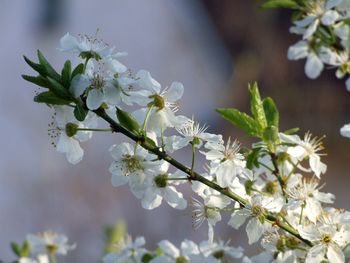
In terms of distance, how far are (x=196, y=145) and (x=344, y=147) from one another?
342cm

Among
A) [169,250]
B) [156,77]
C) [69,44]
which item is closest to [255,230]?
[169,250]

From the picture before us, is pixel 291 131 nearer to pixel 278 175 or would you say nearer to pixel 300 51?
pixel 278 175

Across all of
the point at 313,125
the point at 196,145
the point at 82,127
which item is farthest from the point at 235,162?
the point at 313,125

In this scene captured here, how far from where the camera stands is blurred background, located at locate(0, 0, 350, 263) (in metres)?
3.60

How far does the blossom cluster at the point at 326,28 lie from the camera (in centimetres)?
105

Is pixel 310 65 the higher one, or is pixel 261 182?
pixel 310 65

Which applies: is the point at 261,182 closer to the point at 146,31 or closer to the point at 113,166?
the point at 113,166

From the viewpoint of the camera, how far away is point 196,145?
0.86 meters

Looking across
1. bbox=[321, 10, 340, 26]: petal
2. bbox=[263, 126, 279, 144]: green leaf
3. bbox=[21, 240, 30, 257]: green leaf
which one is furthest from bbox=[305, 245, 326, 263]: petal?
bbox=[21, 240, 30, 257]: green leaf

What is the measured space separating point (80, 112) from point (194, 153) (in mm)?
126

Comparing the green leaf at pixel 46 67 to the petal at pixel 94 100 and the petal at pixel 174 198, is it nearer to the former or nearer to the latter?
the petal at pixel 94 100

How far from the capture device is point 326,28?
1.10m

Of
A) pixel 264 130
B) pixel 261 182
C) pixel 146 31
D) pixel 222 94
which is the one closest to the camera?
pixel 264 130

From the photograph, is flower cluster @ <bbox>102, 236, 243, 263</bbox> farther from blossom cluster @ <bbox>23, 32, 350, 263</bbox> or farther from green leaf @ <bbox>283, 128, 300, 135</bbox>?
green leaf @ <bbox>283, 128, 300, 135</bbox>
